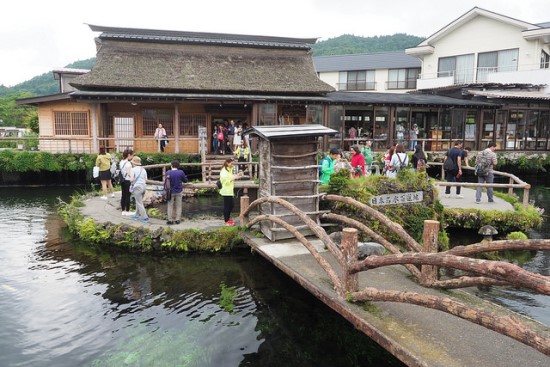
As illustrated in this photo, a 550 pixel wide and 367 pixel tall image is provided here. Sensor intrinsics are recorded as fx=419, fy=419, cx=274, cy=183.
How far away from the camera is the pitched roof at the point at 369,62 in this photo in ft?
136

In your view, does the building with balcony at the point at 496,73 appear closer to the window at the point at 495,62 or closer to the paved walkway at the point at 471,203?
the window at the point at 495,62

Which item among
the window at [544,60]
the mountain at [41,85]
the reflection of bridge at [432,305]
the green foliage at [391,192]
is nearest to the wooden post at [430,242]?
the reflection of bridge at [432,305]

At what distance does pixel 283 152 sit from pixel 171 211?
3746 millimetres

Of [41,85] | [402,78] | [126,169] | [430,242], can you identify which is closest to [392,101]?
[126,169]

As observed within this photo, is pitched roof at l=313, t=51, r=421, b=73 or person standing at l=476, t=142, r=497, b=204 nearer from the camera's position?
person standing at l=476, t=142, r=497, b=204

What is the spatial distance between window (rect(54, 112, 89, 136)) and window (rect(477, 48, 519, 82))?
2773 centimetres

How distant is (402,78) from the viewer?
136 ft

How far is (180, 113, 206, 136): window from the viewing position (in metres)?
23.3

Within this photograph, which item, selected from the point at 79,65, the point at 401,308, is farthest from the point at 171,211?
the point at 79,65

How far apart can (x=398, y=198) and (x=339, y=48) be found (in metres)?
68.6

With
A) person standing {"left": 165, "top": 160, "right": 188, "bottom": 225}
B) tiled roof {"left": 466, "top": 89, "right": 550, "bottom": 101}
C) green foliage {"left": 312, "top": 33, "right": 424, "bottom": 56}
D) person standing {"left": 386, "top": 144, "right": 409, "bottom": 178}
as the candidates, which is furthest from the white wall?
green foliage {"left": 312, "top": 33, "right": 424, "bottom": 56}

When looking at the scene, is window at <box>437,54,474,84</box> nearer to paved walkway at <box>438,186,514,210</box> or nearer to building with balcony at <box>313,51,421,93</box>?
building with balcony at <box>313,51,421,93</box>

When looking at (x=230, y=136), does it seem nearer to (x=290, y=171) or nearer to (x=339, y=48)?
(x=290, y=171)

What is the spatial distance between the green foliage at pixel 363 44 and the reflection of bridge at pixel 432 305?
2642 inches
